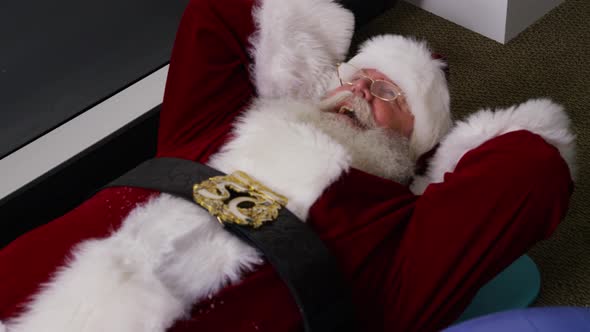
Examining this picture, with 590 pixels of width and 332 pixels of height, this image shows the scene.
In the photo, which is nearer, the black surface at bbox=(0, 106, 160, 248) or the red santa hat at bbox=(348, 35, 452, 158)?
the red santa hat at bbox=(348, 35, 452, 158)

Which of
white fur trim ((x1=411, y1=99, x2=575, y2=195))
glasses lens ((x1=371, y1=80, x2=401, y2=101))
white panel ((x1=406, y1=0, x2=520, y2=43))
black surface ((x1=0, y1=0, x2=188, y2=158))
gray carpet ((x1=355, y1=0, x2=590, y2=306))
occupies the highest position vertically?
white fur trim ((x1=411, y1=99, x2=575, y2=195))

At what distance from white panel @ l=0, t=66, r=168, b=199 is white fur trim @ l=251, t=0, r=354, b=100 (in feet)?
1.22

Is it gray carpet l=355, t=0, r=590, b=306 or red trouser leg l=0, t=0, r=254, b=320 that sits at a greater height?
red trouser leg l=0, t=0, r=254, b=320

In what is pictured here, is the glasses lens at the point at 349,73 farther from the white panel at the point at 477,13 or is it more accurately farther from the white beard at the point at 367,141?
the white panel at the point at 477,13

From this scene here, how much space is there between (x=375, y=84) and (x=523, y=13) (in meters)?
0.79

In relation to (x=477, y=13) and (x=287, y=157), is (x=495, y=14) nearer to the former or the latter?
(x=477, y=13)

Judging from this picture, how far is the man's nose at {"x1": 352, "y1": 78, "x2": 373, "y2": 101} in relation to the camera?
1.31m

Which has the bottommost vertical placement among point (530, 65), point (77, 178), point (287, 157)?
point (77, 178)

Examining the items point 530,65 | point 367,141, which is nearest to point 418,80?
point 367,141

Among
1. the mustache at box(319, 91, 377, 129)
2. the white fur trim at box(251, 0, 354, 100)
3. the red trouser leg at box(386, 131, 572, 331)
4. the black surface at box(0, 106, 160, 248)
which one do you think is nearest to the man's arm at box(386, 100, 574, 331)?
the red trouser leg at box(386, 131, 572, 331)

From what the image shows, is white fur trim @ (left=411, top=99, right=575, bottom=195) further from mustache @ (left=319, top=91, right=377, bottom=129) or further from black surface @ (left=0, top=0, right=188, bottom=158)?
black surface @ (left=0, top=0, right=188, bottom=158)

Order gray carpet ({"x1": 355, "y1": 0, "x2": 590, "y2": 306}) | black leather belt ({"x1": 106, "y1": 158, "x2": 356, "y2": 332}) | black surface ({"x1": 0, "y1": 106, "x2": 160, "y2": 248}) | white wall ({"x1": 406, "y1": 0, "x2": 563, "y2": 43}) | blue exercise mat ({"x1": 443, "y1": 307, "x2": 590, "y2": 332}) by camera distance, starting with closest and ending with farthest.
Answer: blue exercise mat ({"x1": 443, "y1": 307, "x2": 590, "y2": 332}) → black leather belt ({"x1": 106, "y1": 158, "x2": 356, "y2": 332}) → black surface ({"x1": 0, "y1": 106, "x2": 160, "y2": 248}) → gray carpet ({"x1": 355, "y1": 0, "x2": 590, "y2": 306}) → white wall ({"x1": 406, "y1": 0, "x2": 563, "y2": 43})

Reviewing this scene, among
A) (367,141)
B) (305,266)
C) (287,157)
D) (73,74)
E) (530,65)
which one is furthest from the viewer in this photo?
(530,65)

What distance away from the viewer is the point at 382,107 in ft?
4.31
